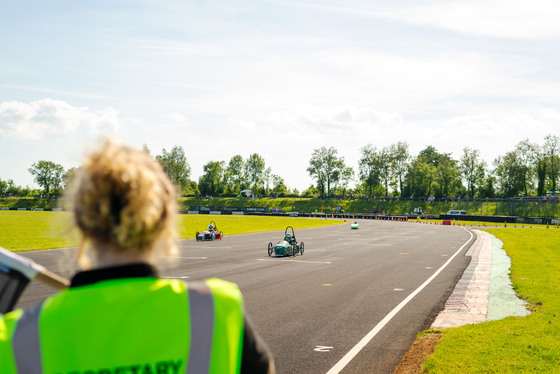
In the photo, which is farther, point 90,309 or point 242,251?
point 242,251

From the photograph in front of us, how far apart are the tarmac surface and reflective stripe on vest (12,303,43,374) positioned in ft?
27.3

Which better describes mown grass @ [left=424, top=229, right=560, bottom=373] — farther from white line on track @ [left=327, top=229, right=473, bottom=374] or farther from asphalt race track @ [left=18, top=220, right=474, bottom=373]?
white line on track @ [left=327, top=229, right=473, bottom=374]

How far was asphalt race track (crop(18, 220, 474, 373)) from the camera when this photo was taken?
277 inches

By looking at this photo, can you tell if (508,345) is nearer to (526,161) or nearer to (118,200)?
(118,200)

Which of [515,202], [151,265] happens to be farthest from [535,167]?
[151,265]

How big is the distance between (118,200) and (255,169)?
152 metres

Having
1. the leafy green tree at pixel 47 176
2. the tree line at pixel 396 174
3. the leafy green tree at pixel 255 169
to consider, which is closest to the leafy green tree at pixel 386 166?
the tree line at pixel 396 174

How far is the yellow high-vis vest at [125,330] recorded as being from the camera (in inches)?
55.1

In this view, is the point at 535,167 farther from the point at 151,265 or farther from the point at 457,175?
the point at 151,265

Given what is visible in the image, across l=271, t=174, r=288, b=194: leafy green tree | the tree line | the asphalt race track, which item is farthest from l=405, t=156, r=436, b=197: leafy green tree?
the asphalt race track

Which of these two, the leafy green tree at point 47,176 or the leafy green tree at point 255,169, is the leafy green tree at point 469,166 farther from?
the leafy green tree at point 47,176

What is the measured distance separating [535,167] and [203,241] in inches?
3823

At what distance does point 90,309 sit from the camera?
4.63 ft

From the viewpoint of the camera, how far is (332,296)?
1138cm
